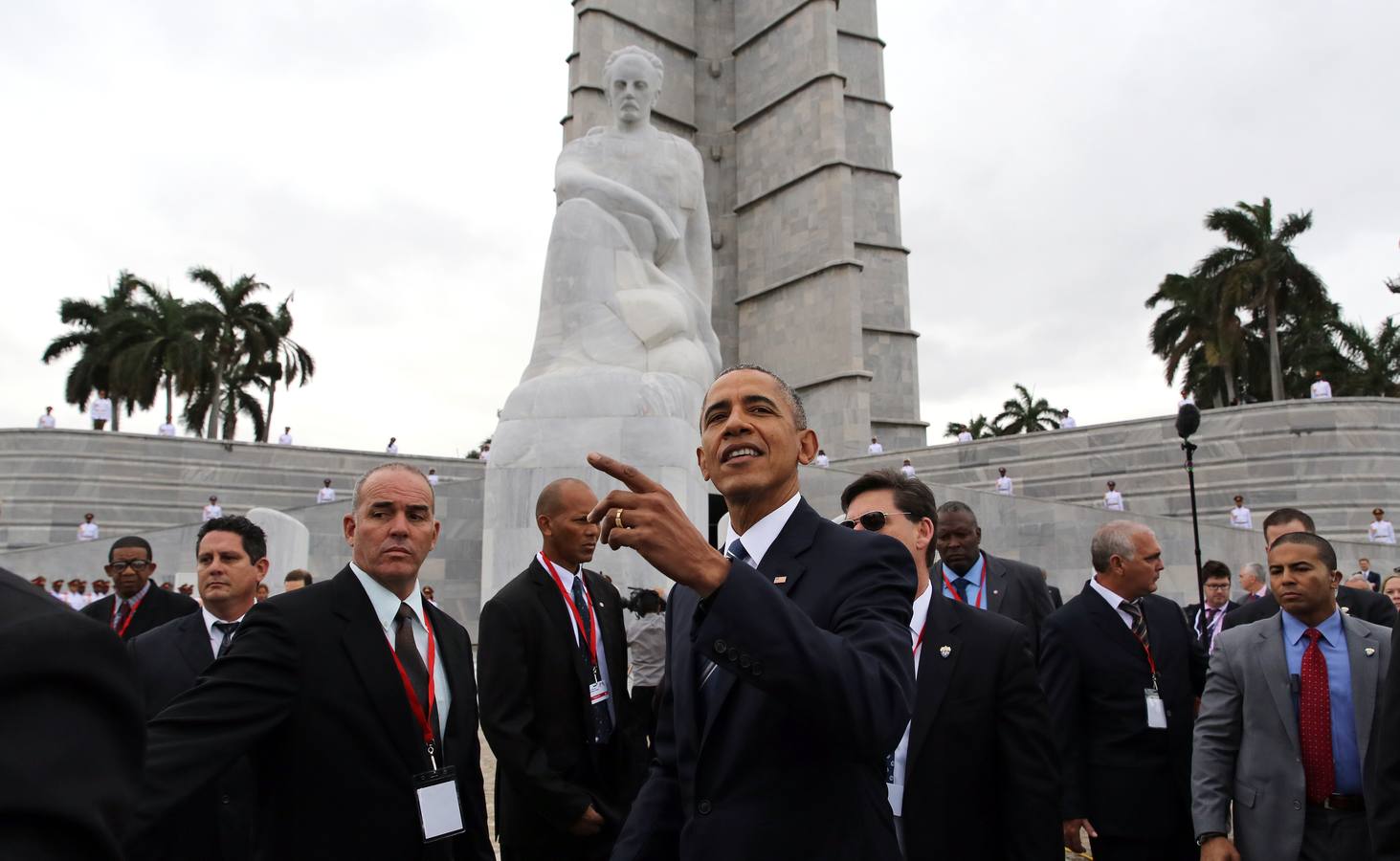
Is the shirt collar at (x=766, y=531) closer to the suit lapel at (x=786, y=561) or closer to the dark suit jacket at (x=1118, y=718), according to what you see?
the suit lapel at (x=786, y=561)

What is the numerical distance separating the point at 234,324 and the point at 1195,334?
3312cm

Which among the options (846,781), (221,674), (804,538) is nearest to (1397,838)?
(846,781)

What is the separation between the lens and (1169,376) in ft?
116

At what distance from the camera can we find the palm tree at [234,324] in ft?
115

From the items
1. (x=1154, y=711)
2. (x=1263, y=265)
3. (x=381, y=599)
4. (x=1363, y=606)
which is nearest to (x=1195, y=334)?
(x=1263, y=265)

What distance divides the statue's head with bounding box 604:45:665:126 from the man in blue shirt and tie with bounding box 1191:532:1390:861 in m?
8.72

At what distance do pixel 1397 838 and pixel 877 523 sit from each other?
120cm

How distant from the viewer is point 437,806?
7.71 ft

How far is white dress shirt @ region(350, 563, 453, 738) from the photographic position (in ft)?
8.40

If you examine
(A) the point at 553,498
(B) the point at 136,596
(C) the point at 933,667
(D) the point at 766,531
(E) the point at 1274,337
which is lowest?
(C) the point at 933,667

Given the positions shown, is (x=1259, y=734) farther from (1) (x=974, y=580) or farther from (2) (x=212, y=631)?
(2) (x=212, y=631)

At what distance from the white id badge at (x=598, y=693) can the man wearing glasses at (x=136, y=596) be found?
2.15 metres

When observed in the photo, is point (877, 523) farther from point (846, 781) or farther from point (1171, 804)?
point (1171, 804)

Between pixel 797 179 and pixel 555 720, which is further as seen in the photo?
pixel 797 179
